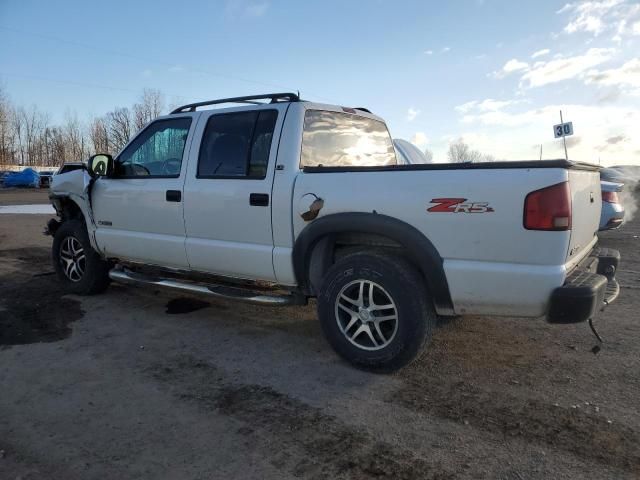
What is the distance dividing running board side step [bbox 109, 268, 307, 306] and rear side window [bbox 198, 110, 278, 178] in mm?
1020

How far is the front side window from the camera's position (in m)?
4.97

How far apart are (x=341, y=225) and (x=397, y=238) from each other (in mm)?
447

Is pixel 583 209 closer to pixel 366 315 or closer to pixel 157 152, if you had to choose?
pixel 366 315

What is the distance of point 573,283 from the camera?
123 inches

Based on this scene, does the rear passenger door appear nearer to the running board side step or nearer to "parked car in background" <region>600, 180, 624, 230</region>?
the running board side step

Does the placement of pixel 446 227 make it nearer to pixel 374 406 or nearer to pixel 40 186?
pixel 374 406

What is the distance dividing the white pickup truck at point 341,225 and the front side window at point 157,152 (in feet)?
0.05

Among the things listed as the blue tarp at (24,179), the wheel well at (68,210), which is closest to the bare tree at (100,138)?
the blue tarp at (24,179)

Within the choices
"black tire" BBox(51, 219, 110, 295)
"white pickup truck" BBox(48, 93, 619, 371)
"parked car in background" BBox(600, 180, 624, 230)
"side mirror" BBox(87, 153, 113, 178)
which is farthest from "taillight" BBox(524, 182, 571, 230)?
"parked car in background" BBox(600, 180, 624, 230)

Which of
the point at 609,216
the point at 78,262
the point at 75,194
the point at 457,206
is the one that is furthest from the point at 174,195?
the point at 609,216

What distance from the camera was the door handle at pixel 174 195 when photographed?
4.75m

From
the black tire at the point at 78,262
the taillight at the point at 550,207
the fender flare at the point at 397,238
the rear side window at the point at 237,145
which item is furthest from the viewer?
the black tire at the point at 78,262

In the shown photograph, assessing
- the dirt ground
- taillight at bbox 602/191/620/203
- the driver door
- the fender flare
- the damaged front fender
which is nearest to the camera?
the dirt ground

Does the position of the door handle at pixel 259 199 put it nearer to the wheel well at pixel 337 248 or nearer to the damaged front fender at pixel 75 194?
the wheel well at pixel 337 248
